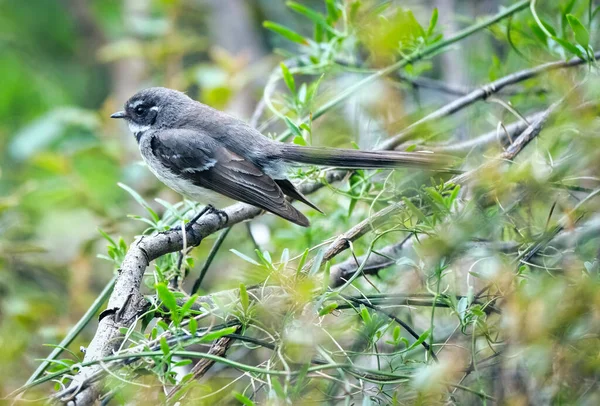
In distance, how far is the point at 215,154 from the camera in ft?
13.1

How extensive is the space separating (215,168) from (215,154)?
0.11 metres

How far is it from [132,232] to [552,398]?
319 cm

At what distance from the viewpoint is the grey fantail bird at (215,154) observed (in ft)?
10.8

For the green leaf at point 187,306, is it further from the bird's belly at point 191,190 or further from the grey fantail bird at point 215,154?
the bird's belly at point 191,190

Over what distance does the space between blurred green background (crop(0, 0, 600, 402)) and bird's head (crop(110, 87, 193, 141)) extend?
1.00ft

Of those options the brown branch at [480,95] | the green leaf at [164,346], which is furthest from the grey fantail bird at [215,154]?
the green leaf at [164,346]

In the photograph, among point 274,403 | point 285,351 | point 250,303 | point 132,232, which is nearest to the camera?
point 274,403

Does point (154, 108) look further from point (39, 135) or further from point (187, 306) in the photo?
point (187, 306)

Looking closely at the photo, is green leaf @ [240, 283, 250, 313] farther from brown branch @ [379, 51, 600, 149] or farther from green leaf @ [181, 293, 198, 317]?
brown branch @ [379, 51, 600, 149]

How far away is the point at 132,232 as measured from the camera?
4.37 metres

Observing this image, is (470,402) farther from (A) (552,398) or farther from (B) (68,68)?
(B) (68,68)

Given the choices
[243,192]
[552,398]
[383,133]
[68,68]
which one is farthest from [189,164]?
[68,68]

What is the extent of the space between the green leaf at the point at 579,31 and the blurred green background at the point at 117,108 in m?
0.18

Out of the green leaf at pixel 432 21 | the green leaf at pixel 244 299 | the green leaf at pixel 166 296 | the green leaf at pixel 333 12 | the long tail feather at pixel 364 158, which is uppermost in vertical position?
the green leaf at pixel 333 12
